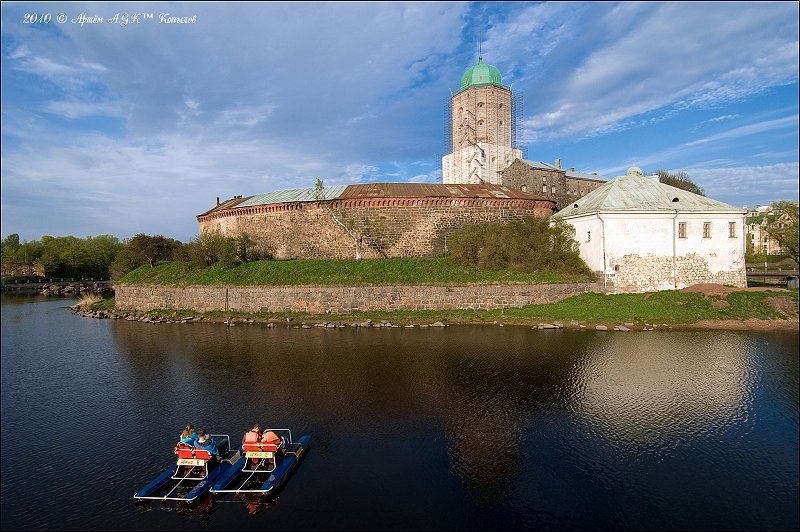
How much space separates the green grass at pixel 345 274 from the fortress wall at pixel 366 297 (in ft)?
1.45

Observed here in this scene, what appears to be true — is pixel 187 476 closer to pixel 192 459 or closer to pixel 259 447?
pixel 192 459

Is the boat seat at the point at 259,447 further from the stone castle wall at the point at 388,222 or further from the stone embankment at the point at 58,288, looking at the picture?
the stone embankment at the point at 58,288

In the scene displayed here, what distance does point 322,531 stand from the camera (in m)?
6.25

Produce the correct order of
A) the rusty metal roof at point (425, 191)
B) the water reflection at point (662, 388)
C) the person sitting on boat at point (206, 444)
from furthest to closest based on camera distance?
the rusty metal roof at point (425, 191) → the water reflection at point (662, 388) → the person sitting on boat at point (206, 444)

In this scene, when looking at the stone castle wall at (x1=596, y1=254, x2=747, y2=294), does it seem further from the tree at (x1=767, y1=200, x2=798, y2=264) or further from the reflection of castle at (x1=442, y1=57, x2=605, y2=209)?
the reflection of castle at (x1=442, y1=57, x2=605, y2=209)

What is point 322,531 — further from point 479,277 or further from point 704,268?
point 704,268

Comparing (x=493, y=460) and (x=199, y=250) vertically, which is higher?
(x=199, y=250)

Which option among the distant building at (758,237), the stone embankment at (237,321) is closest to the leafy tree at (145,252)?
the stone embankment at (237,321)

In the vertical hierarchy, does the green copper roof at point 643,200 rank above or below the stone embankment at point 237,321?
above

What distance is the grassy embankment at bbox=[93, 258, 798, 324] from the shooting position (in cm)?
1900

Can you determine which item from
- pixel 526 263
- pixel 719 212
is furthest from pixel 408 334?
pixel 719 212

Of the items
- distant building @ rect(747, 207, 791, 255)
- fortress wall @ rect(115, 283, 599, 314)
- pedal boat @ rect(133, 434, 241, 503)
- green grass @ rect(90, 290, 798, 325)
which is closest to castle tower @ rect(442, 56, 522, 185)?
fortress wall @ rect(115, 283, 599, 314)

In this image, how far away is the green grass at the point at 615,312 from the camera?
18.6 meters

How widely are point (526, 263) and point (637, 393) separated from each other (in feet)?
45.2
